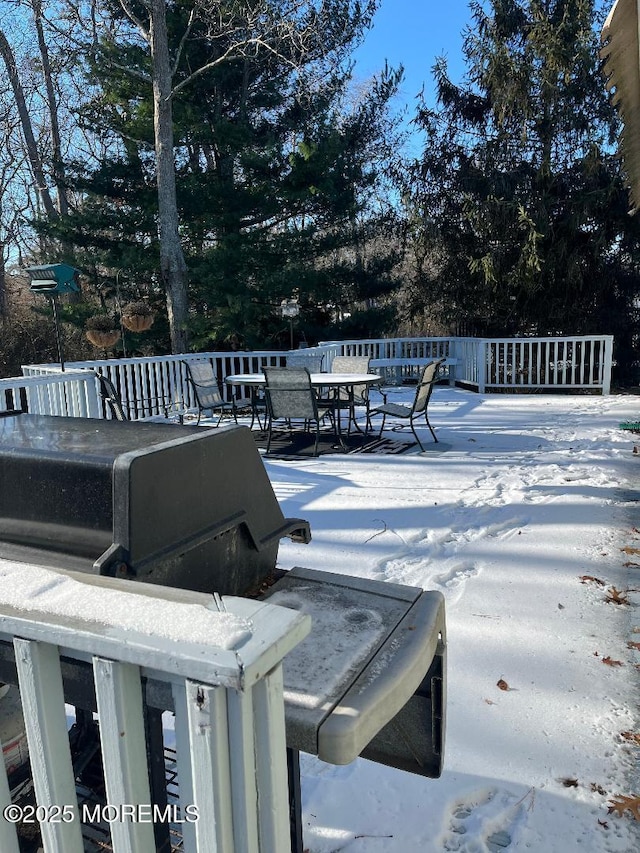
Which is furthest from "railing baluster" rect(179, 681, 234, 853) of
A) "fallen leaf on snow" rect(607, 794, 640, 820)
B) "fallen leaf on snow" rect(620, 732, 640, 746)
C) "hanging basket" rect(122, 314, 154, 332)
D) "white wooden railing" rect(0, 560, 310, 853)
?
"hanging basket" rect(122, 314, 154, 332)

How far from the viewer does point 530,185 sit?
1230 cm

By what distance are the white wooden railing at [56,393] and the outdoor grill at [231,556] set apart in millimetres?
4523

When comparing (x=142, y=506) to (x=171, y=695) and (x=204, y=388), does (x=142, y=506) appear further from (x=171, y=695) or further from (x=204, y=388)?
(x=204, y=388)

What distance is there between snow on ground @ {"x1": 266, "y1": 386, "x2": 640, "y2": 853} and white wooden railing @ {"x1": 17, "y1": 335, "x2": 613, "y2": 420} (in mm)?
2910

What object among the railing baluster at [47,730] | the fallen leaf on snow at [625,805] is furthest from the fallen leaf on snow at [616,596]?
the railing baluster at [47,730]

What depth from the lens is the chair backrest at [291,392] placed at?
5.47 m

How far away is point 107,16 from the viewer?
42.0 feet

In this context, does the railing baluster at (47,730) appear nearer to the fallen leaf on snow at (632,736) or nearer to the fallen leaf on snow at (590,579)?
the fallen leaf on snow at (632,736)

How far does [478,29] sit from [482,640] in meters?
13.6

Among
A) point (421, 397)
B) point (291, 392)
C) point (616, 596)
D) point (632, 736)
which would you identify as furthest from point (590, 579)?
point (291, 392)

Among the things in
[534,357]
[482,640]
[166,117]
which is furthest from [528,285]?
[482,640]

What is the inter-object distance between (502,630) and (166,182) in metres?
10.4

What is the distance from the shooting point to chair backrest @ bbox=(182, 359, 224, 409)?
266 inches

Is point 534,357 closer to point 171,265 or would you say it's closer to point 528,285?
point 528,285
